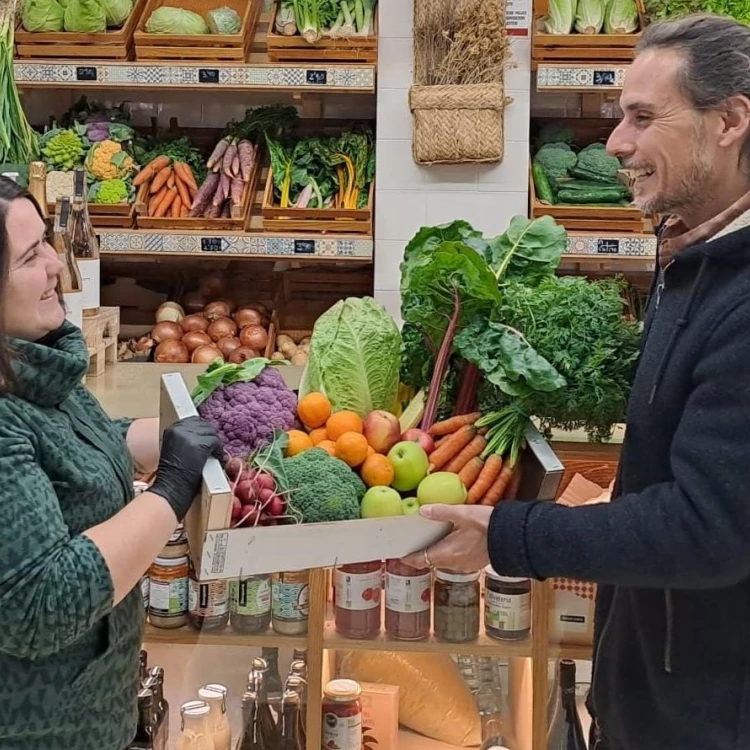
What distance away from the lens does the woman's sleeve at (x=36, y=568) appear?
1.42 metres

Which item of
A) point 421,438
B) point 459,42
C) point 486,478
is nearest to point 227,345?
point 459,42

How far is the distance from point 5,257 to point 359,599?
3.50ft

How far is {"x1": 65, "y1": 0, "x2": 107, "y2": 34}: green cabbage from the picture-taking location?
3900 millimetres

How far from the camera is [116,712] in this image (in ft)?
5.54

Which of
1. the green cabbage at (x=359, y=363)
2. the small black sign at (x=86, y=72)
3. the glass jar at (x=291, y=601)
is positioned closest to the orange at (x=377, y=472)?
the green cabbage at (x=359, y=363)

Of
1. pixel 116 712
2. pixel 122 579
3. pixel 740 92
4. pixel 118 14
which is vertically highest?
pixel 118 14

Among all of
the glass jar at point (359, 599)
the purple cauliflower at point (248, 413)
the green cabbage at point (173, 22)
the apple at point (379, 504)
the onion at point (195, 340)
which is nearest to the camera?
the apple at point (379, 504)

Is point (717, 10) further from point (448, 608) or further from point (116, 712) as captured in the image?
point (116, 712)

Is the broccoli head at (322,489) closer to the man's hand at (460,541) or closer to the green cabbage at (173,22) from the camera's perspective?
the man's hand at (460,541)

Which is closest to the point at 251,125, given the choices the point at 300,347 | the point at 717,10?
the point at 300,347

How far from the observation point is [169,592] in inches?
86.7

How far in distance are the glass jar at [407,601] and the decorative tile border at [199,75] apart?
2.24 meters

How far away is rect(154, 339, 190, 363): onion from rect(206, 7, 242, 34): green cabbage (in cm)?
126

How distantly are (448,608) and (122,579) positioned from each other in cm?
90
